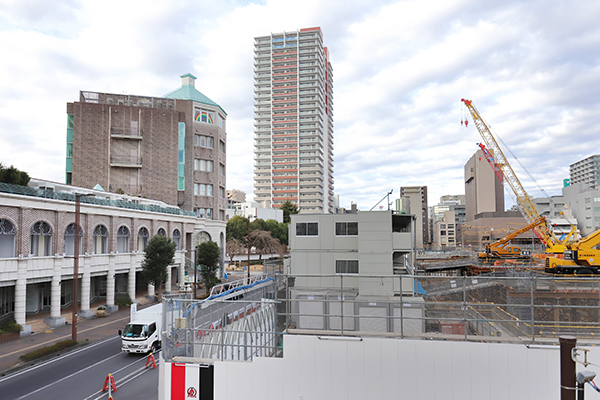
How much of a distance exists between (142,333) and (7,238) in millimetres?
13890

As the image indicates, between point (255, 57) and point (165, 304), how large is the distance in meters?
169

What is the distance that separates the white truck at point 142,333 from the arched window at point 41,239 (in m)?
12.3

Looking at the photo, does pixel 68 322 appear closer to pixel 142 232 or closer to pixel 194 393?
pixel 142 232

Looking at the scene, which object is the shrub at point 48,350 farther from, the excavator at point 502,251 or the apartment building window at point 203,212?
the excavator at point 502,251

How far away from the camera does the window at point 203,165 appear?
6488 centimetres

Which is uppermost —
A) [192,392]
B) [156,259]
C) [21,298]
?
[156,259]

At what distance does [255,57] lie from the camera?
547ft

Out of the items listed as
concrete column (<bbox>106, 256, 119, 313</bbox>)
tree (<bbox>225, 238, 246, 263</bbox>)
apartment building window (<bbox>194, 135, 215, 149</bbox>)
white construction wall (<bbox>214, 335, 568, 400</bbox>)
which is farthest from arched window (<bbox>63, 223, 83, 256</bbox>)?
tree (<bbox>225, 238, 246, 263</bbox>)

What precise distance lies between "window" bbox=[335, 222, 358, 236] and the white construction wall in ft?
57.0

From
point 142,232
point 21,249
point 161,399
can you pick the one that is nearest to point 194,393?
point 161,399

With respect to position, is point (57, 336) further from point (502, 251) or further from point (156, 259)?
point (502, 251)

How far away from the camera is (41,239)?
31.7 meters

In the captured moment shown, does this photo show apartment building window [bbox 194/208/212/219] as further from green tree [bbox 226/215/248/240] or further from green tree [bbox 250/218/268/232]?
green tree [bbox 250/218/268/232]

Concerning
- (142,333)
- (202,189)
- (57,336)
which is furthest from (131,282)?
(202,189)
